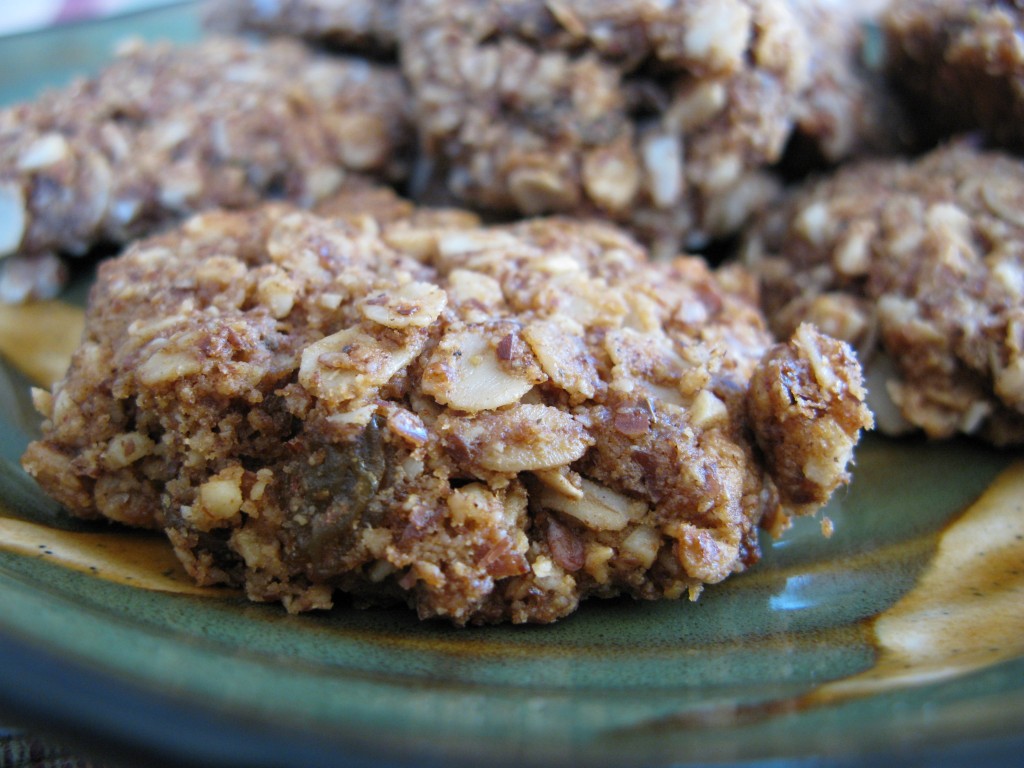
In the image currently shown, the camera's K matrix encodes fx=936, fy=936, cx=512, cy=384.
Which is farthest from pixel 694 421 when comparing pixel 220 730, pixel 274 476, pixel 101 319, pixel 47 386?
pixel 47 386

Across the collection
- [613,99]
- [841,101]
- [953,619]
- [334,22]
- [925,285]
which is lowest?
[953,619]

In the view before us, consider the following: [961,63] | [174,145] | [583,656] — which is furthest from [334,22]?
[583,656]

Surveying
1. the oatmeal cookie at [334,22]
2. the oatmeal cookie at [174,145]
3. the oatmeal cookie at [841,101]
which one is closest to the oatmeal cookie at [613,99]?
the oatmeal cookie at [841,101]

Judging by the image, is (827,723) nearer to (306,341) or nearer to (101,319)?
(306,341)

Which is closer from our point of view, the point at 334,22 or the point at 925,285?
the point at 925,285

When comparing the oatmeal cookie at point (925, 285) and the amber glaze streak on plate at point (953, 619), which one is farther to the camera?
the oatmeal cookie at point (925, 285)

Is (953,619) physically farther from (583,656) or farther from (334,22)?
(334,22)

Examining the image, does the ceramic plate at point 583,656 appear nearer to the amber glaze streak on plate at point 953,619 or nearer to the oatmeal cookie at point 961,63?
the amber glaze streak on plate at point 953,619
